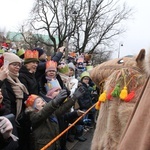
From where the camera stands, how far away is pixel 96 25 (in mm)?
26547

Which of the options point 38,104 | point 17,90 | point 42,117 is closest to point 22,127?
point 42,117

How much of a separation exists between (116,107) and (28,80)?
204 cm

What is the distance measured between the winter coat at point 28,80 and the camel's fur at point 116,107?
1.72 meters

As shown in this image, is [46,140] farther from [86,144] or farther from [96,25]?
[96,25]

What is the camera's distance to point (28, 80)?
12.5 ft

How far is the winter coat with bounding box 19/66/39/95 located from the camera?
3.77 metres

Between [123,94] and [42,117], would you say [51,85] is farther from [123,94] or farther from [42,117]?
[123,94]

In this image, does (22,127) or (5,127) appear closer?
(5,127)

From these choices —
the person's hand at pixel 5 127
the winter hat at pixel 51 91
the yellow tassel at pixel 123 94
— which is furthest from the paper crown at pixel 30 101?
the yellow tassel at pixel 123 94

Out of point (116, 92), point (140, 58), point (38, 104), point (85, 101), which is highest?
point (140, 58)

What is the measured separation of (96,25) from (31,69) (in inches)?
910

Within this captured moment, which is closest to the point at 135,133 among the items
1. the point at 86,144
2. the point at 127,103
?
the point at 127,103

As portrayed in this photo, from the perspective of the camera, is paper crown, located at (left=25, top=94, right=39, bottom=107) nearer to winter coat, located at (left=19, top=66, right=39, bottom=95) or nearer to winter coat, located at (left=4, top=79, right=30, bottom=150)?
winter coat, located at (left=4, top=79, right=30, bottom=150)

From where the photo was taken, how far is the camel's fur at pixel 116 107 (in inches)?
76.4
